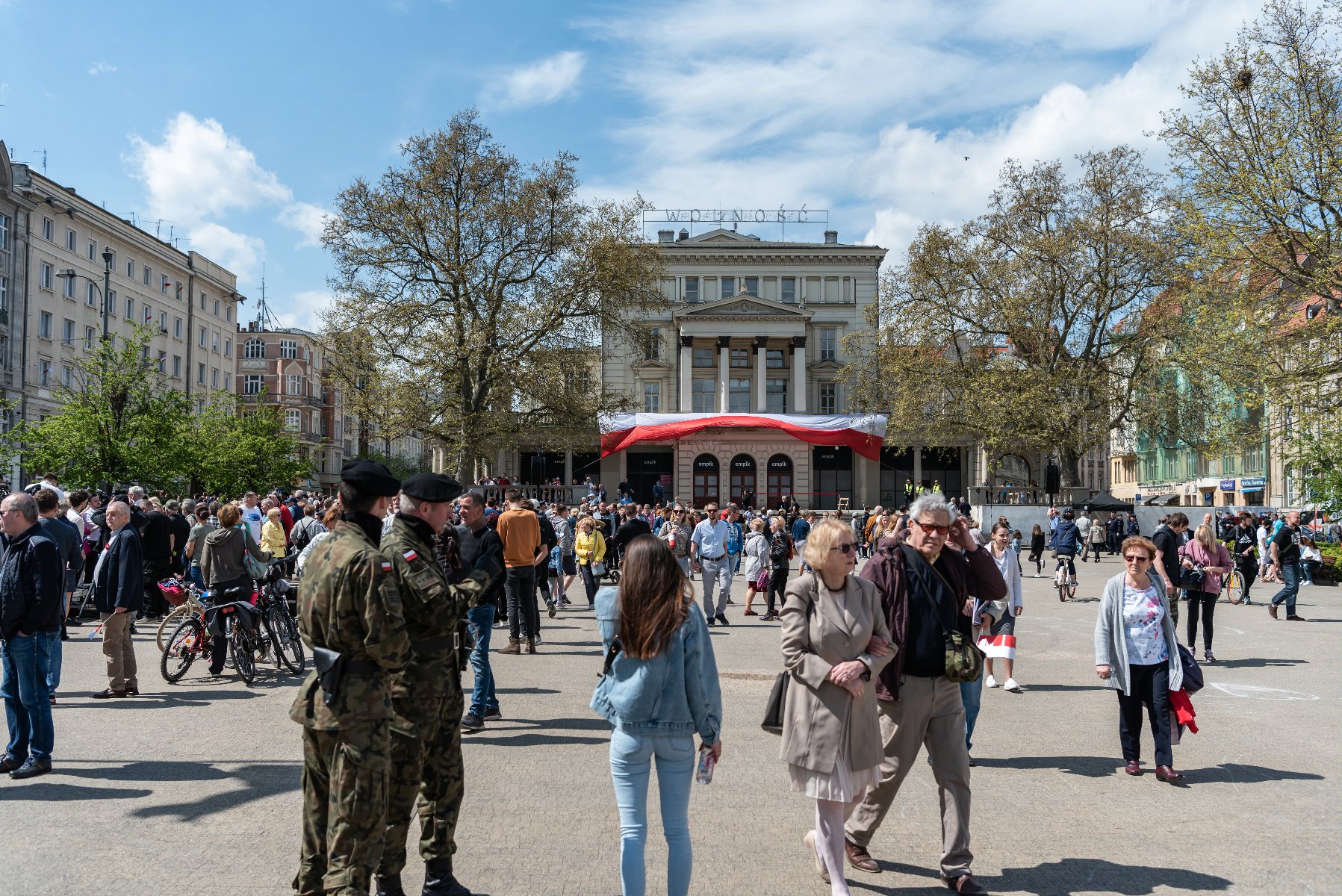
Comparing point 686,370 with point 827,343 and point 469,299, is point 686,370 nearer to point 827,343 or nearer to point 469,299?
point 827,343

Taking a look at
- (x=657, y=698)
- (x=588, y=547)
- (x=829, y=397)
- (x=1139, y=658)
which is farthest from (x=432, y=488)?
(x=829, y=397)

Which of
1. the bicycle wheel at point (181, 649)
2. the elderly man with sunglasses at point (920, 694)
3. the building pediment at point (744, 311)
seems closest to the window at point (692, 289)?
the building pediment at point (744, 311)

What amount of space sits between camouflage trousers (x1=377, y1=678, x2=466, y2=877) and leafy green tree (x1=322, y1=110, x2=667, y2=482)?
31.4 meters

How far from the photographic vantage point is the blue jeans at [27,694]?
23.1 feet

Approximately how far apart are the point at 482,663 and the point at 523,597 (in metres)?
3.83

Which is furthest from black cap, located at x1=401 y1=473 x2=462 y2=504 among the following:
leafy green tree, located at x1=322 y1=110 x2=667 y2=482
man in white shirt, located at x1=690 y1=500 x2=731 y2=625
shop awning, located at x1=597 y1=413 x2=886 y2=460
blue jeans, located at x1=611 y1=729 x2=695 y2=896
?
shop awning, located at x1=597 y1=413 x2=886 y2=460

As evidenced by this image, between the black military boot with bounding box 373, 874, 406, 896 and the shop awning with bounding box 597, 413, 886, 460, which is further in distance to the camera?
the shop awning with bounding box 597, 413, 886, 460

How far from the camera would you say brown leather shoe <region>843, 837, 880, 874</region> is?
5316 millimetres

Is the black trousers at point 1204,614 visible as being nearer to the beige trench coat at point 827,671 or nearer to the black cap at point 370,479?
the beige trench coat at point 827,671

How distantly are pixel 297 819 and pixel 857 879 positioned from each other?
3.11 meters

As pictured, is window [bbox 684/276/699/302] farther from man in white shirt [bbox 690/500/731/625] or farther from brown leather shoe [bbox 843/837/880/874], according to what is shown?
Result: brown leather shoe [bbox 843/837/880/874]

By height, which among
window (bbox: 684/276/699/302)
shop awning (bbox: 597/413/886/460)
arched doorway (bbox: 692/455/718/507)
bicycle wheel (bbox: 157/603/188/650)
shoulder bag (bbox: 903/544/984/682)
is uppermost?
window (bbox: 684/276/699/302)

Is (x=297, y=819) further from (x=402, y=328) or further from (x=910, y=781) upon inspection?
(x=402, y=328)

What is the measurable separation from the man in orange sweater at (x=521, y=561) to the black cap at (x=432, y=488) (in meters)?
6.50
